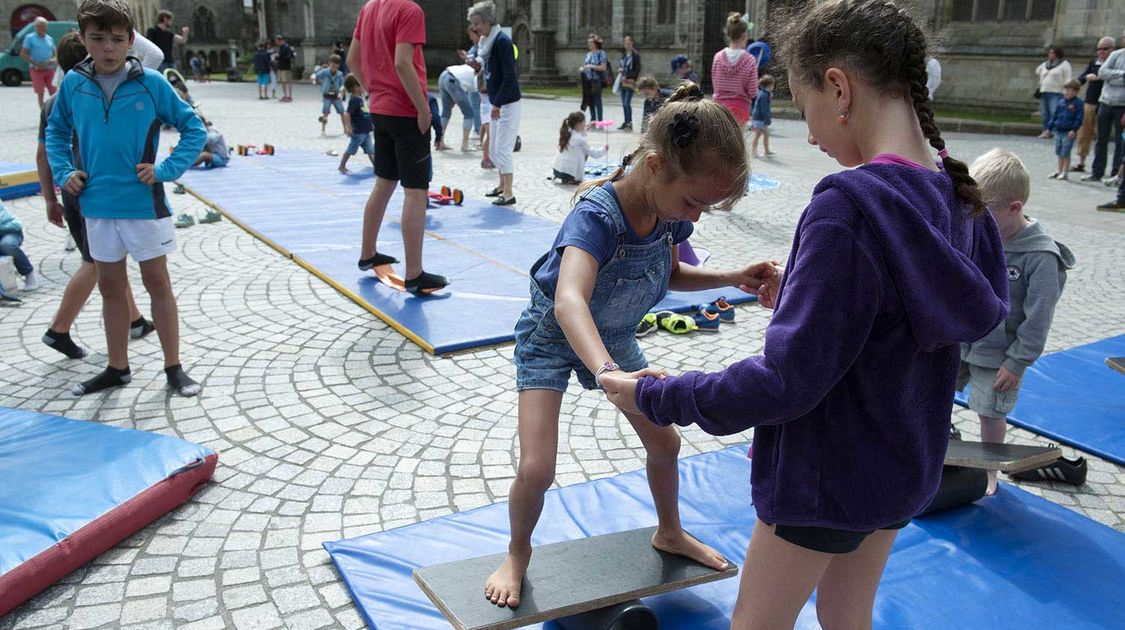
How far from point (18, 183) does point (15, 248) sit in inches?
179

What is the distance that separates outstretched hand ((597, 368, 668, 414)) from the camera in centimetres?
175

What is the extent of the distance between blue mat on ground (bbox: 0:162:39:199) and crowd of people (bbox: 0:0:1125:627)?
22.0 feet

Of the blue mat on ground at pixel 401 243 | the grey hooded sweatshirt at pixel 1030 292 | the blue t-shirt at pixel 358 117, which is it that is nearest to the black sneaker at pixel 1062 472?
the grey hooded sweatshirt at pixel 1030 292

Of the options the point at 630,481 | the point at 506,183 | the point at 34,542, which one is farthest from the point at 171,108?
the point at 506,183

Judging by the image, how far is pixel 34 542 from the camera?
2.83 m

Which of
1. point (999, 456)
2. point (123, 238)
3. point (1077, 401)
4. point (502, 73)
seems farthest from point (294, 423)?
point (502, 73)

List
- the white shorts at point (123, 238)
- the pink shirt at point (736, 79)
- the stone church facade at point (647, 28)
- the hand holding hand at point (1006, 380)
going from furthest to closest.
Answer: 1. the stone church facade at point (647, 28)
2. the pink shirt at point (736, 79)
3. the white shorts at point (123, 238)
4. the hand holding hand at point (1006, 380)

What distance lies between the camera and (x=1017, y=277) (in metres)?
3.37

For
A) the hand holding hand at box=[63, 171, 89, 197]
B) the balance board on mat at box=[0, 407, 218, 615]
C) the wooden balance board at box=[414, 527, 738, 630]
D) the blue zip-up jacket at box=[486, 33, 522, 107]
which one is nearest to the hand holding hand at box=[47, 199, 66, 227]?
the hand holding hand at box=[63, 171, 89, 197]

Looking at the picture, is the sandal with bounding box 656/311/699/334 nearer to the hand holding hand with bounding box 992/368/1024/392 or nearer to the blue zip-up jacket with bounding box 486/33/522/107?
the hand holding hand with bounding box 992/368/1024/392

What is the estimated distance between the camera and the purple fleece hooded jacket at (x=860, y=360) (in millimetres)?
1479

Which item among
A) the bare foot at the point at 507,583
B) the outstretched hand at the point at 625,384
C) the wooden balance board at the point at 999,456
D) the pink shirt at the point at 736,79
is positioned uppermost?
the pink shirt at the point at 736,79

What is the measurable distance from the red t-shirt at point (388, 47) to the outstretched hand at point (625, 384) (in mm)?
4369

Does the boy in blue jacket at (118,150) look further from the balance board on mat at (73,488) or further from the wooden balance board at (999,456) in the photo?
the wooden balance board at (999,456)
